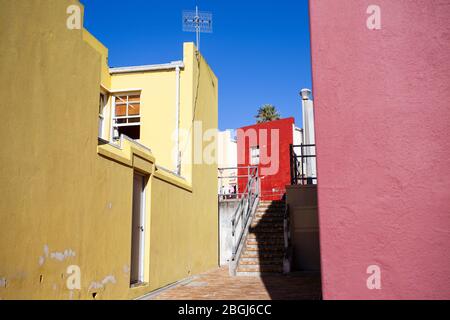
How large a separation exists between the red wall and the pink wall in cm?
1846

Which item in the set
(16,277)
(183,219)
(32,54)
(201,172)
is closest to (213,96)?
(201,172)

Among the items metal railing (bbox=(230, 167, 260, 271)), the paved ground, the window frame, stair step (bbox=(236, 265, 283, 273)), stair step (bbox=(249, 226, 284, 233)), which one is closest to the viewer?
the paved ground

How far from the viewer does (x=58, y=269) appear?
5234mm

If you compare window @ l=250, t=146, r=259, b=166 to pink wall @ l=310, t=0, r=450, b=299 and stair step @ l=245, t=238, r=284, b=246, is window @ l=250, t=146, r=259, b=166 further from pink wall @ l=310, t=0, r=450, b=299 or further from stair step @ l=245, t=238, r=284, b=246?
pink wall @ l=310, t=0, r=450, b=299

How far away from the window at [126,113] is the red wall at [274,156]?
11.7 metres

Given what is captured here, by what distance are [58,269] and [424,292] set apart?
416 centimetres

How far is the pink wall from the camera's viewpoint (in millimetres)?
4031

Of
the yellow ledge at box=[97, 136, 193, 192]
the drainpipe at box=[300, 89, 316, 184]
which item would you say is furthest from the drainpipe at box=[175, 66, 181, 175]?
the drainpipe at box=[300, 89, 316, 184]

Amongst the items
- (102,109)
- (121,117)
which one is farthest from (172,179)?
(102,109)

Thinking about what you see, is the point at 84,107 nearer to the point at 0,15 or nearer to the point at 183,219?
the point at 0,15

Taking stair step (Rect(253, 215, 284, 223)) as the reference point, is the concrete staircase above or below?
below

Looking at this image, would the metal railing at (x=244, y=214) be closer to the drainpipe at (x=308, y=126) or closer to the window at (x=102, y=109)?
the drainpipe at (x=308, y=126)

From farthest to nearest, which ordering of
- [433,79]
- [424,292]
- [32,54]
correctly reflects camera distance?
[32,54], [433,79], [424,292]

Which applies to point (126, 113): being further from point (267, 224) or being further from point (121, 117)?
point (267, 224)
